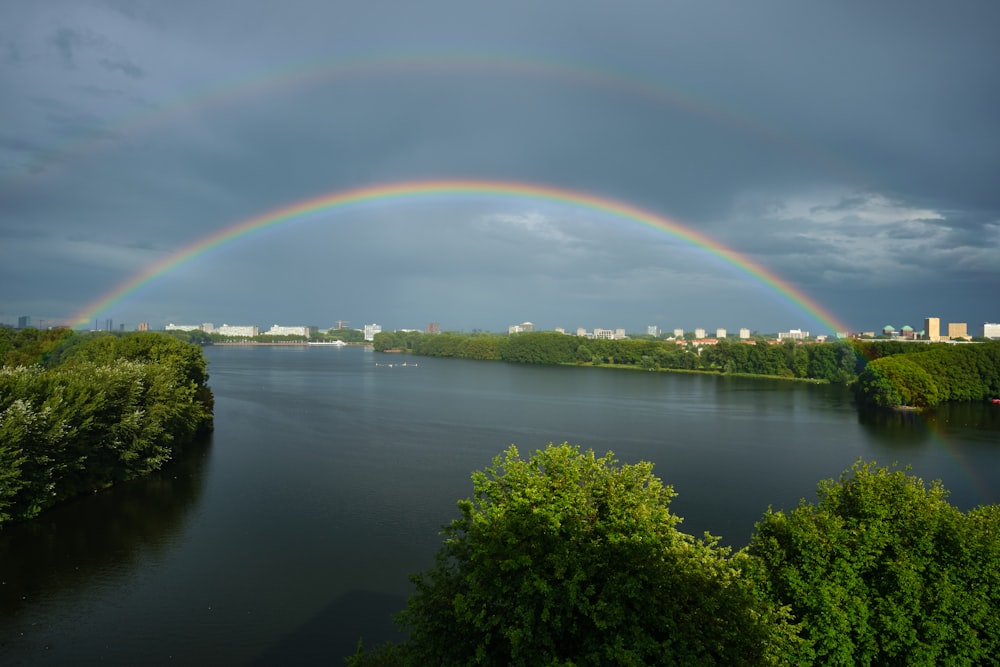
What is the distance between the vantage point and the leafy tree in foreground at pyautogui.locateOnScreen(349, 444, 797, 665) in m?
5.85

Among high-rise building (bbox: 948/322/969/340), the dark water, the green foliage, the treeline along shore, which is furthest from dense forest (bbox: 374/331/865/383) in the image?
high-rise building (bbox: 948/322/969/340)

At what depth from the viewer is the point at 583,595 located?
19.4ft

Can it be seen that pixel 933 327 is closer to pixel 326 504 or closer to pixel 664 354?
pixel 664 354

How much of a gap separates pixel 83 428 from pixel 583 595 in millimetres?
16505

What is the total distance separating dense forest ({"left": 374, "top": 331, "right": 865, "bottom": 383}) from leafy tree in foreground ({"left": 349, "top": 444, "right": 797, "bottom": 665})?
58.8 meters

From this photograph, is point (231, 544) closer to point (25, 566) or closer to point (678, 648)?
point (25, 566)

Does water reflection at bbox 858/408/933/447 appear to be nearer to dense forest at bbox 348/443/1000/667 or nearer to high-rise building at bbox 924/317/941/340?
dense forest at bbox 348/443/1000/667

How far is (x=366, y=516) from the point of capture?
15.7 m

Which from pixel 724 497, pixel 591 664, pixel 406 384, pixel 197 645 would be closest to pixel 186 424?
pixel 197 645

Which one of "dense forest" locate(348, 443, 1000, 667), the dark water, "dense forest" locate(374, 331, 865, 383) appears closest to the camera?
"dense forest" locate(348, 443, 1000, 667)

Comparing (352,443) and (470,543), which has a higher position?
(470,543)

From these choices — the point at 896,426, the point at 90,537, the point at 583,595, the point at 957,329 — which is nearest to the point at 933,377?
the point at 896,426

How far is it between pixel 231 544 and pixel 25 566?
3.78 meters

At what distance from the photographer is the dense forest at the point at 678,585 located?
595 cm
